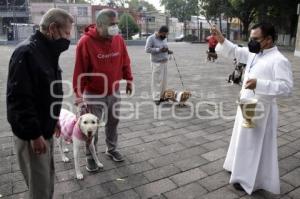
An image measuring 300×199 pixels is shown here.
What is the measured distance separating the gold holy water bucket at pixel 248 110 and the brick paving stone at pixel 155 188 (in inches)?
47.0

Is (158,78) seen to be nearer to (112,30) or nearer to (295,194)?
(112,30)

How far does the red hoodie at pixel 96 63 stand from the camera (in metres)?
4.20

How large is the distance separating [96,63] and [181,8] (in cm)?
6767

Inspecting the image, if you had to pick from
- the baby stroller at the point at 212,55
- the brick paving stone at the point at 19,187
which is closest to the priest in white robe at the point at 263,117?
the brick paving stone at the point at 19,187

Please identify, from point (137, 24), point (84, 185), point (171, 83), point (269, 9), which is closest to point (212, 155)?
point (84, 185)

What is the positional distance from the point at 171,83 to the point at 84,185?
743 cm

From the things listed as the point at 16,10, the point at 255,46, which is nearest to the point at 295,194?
the point at 255,46

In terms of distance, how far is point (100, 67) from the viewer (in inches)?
168

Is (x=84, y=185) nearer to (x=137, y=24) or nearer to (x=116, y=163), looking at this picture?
(x=116, y=163)

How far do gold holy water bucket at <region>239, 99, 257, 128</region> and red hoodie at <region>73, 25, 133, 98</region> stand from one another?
171cm

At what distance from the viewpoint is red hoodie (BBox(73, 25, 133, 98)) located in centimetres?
420

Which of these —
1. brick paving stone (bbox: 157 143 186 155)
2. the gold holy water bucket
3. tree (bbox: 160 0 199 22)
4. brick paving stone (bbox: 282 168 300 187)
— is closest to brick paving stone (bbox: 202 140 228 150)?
brick paving stone (bbox: 157 143 186 155)

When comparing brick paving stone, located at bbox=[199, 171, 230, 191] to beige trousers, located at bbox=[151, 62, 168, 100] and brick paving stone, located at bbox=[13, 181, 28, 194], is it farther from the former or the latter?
beige trousers, located at bbox=[151, 62, 168, 100]

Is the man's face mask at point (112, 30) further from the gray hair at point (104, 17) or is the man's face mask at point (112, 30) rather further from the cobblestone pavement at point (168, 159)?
the cobblestone pavement at point (168, 159)
